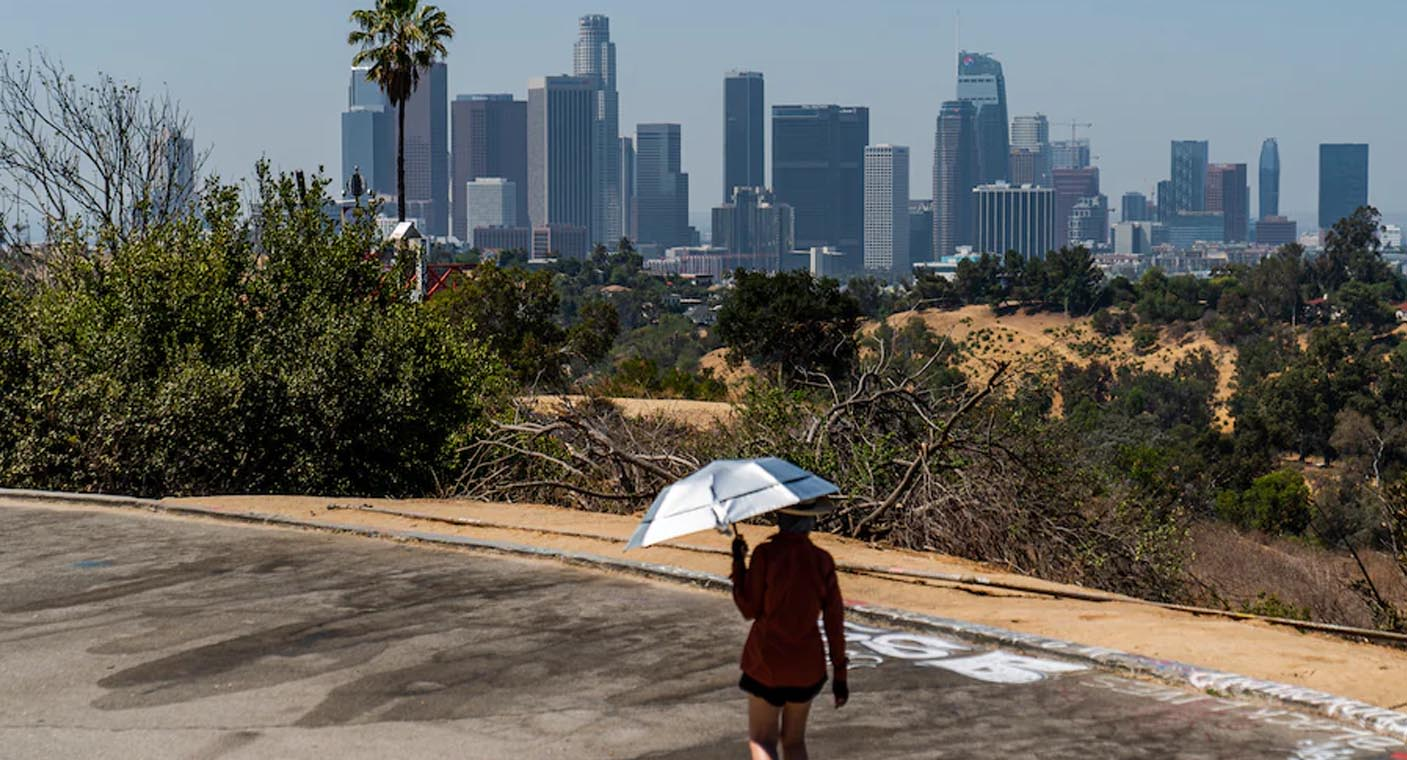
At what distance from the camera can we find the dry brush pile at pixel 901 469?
50.1 ft

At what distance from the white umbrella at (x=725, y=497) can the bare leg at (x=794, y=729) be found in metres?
0.84

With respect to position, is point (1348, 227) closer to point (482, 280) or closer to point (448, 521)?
point (482, 280)

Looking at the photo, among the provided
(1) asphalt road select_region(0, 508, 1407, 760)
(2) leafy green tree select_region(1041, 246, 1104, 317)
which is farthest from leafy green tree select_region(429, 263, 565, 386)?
(2) leafy green tree select_region(1041, 246, 1104, 317)

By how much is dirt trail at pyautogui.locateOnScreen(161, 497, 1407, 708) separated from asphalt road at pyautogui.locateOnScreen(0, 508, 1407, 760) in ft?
2.43

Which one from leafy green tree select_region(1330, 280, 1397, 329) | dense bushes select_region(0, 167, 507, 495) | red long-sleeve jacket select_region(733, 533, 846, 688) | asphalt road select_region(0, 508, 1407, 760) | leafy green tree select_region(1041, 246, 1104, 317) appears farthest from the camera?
leafy green tree select_region(1041, 246, 1104, 317)

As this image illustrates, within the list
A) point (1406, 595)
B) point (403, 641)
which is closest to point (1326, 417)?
point (1406, 595)

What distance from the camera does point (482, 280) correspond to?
46781 millimetres

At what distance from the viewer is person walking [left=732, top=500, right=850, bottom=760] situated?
6270mm

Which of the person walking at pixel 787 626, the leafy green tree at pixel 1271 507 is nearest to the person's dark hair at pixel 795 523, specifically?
the person walking at pixel 787 626

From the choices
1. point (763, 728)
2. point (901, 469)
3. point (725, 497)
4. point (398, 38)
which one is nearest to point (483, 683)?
point (763, 728)

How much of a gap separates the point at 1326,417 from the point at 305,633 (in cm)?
6601

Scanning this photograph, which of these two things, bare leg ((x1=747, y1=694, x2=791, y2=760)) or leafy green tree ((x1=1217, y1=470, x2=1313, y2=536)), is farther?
leafy green tree ((x1=1217, y1=470, x2=1313, y2=536))

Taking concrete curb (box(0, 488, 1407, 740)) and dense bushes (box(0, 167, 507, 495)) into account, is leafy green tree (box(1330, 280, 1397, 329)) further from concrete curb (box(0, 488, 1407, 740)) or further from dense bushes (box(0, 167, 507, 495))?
concrete curb (box(0, 488, 1407, 740))

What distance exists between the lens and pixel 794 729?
6371 millimetres
